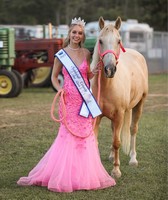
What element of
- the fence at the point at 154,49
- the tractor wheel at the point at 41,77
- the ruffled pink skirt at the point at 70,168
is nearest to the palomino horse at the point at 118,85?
the ruffled pink skirt at the point at 70,168

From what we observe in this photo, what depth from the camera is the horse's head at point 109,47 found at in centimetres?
500

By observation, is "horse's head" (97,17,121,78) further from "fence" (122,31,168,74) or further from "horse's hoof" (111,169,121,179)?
"fence" (122,31,168,74)

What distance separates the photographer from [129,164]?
6.45 meters

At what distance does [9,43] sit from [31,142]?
682 centimetres

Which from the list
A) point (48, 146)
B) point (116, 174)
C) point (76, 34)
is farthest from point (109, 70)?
point (48, 146)

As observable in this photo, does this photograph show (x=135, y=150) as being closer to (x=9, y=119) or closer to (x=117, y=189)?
(x=117, y=189)

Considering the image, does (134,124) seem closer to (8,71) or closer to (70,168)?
(70,168)

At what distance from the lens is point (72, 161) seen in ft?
16.9

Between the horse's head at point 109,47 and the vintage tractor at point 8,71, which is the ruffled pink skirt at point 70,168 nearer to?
the horse's head at point 109,47

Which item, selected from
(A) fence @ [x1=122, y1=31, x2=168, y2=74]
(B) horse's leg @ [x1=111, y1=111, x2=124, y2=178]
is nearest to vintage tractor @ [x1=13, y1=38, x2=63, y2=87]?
(B) horse's leg @ [x1=111, y1=111, x2=124, y2=178]

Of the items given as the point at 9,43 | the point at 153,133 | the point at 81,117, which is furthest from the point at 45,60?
the point at 81,117

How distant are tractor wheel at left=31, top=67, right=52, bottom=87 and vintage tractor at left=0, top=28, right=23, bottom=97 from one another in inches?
108

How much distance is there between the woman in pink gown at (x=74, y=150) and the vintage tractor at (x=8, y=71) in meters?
8.46

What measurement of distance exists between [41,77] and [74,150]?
12.0m
